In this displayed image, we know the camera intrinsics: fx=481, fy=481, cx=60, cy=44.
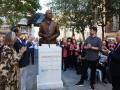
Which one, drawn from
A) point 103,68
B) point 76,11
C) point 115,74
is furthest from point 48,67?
point 76,11

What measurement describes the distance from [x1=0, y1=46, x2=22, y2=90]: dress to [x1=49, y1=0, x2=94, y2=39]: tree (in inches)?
1178

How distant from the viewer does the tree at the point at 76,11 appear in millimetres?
41438

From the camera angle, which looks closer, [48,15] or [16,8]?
[48,15]

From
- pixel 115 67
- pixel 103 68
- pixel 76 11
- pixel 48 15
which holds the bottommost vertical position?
pixel 103 68

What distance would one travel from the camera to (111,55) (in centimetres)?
1149

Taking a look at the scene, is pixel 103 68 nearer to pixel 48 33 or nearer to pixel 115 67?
pixel 48 33

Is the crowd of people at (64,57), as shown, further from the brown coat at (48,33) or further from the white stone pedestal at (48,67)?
the white stone pedestal at (48,67)

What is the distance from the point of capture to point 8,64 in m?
10.3

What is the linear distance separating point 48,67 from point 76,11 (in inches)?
1154

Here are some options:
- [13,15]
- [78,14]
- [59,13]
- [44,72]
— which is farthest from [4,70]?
[59,13]

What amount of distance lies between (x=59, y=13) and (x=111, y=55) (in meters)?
38.9

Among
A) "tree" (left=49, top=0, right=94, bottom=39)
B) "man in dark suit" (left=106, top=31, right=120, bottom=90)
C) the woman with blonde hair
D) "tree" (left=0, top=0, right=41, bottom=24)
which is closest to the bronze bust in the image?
"man in dark suit" (left=106, top=31, right=120, bottom=90)

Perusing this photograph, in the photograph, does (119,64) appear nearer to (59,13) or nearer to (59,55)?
(59,55)

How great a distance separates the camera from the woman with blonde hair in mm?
10234
